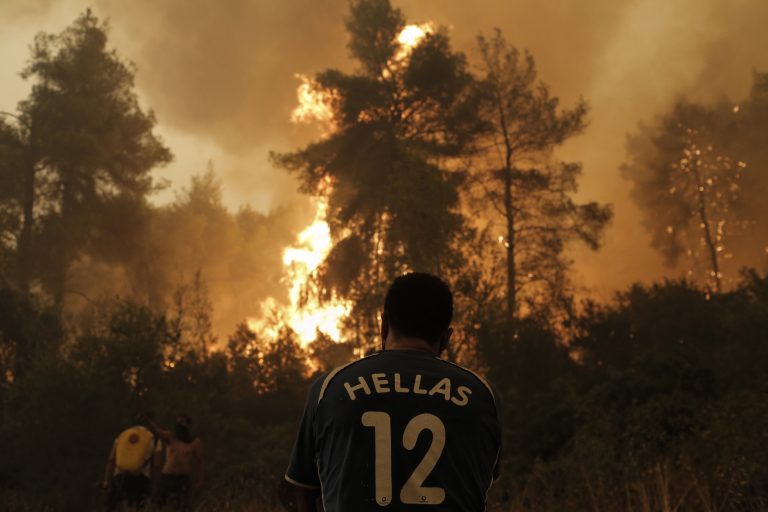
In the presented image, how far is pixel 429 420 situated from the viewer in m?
2.49

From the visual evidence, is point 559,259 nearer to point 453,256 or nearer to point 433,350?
point 453,256

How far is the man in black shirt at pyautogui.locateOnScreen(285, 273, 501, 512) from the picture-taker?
2.46 metres

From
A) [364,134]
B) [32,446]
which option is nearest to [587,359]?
[364,134]

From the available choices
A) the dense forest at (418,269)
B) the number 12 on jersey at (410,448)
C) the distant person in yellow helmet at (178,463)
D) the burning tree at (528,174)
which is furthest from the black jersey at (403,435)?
the burning tree at (528,174)

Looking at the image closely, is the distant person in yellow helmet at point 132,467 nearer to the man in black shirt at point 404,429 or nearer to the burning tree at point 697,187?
the man in black shirt at point 404,429

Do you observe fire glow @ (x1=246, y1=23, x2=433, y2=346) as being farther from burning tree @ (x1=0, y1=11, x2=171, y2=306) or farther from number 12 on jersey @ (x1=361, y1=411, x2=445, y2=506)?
number 12 on jersey @ (x1=361, y1=411, x2=445, y2=506)

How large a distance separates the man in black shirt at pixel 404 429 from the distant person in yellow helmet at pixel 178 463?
9.19 meters

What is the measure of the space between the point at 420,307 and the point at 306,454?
68 cm

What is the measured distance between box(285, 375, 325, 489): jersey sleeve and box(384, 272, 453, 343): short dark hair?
1.18ft

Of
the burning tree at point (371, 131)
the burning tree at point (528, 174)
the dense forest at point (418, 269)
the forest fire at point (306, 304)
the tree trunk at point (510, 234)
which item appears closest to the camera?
the dense forest at point (418, 269)

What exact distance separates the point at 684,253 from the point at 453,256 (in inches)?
942

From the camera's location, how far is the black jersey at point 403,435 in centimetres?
245

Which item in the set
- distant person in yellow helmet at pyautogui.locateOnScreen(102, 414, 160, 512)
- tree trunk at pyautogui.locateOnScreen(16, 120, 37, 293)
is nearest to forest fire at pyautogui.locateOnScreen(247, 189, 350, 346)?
tree trunk at pyautogui.locateOnScreen(16, 120, 37, 293)

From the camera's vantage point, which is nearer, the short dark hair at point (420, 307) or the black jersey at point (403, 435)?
the black jersey at point (403, 435)
